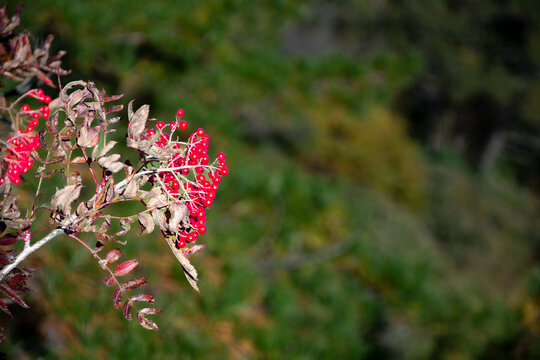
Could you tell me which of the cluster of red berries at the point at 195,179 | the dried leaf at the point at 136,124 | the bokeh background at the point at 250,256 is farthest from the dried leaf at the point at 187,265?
the bokeh background at the point at 250,256

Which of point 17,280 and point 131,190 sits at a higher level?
point 131,190

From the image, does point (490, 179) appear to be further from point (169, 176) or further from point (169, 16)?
point (169, 176)

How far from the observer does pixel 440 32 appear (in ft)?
44.2

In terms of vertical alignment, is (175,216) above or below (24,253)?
above

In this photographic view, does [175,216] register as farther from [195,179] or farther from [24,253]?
[24,253]

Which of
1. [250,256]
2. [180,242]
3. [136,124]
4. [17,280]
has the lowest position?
[250,256]

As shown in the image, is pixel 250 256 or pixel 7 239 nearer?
pixel 7 239

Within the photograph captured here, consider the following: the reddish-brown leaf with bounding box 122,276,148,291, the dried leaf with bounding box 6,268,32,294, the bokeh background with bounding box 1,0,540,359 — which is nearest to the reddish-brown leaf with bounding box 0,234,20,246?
the dried leaf with bounding box 6,268,32,294

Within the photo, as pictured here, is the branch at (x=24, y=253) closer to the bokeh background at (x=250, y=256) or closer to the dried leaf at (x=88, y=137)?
the dried leaf at (x=88, y=137)

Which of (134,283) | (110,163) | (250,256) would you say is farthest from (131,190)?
(250,256)

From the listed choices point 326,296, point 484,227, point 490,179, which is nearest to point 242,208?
point 326,296

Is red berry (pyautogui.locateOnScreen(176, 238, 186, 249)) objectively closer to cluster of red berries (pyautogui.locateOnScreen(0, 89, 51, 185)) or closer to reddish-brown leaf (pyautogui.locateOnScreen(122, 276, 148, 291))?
reddish-brown leaf (pyautogui.locateOnScreen(122, 276, 148, 291))

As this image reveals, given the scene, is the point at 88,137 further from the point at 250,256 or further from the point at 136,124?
the point at 250,256

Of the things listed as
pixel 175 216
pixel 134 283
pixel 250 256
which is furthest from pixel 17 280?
pixel 250 256
